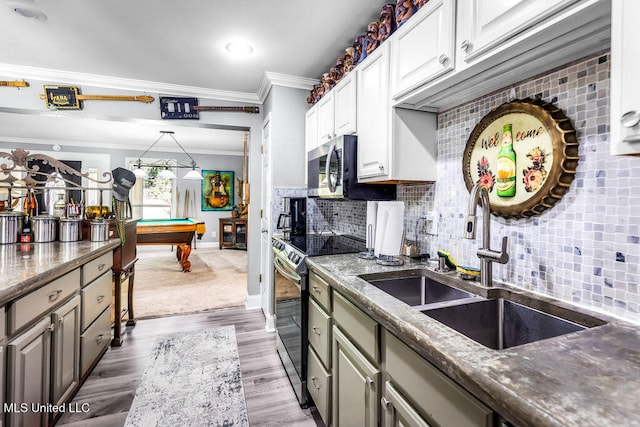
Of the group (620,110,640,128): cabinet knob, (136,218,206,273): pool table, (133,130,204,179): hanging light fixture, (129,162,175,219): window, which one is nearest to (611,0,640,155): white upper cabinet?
(620,110,640,128): cabinet knob

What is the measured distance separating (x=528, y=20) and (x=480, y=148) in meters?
0.65

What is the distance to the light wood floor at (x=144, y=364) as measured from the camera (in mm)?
1791

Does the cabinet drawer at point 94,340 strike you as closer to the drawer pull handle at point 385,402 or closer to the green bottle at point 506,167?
the drawer pull handle at point 385,402

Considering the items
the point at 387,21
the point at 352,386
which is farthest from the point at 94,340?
the point at 387,21

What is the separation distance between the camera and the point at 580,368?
2.15 feet

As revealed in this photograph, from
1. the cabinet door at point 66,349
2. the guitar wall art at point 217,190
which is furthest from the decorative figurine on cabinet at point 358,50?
the guitar wall art at point 217,190

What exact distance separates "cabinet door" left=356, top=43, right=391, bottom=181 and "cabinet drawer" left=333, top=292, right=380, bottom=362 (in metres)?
0.77

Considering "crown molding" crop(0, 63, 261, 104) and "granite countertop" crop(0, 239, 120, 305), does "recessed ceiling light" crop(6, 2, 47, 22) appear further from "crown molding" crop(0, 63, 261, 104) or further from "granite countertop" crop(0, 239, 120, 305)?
"granite countertop" crop(0, 239, 120, 305)

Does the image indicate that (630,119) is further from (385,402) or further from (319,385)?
(319,385)

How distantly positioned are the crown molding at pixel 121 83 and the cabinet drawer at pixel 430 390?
3.14 meters

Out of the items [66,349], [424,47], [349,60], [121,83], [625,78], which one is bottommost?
[66,349]

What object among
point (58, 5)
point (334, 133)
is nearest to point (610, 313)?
point (334, 133)

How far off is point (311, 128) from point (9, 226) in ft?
7.70

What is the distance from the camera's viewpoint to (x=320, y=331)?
5.48ft
